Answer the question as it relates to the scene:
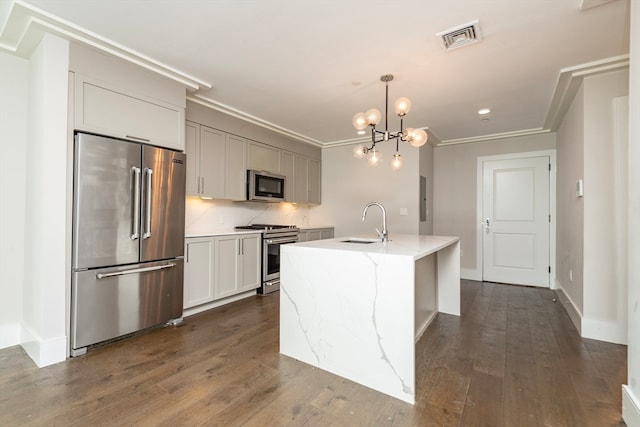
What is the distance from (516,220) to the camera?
4.82m

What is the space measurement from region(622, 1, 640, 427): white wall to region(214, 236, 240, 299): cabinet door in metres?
3.39

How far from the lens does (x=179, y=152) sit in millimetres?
2986

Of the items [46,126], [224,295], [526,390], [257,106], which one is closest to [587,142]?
[526,390]

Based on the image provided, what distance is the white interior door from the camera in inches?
183

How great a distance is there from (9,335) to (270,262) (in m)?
2.59

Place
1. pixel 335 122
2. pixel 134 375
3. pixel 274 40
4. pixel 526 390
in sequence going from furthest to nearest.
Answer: pixel 335 122 < pixel 274 40 < pixel 134 375 < pixel 526 390

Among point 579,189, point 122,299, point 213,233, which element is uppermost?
point 579,189

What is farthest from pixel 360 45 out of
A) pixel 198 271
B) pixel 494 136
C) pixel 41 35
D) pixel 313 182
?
pixel 494 136

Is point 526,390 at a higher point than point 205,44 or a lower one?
lower

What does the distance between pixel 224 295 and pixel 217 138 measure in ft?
6.28

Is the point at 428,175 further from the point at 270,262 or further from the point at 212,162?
Result: the point at 212,162

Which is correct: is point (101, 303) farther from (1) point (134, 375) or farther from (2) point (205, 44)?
(2) point (205, 44)

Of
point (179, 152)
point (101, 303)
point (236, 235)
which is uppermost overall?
point (179, 152)

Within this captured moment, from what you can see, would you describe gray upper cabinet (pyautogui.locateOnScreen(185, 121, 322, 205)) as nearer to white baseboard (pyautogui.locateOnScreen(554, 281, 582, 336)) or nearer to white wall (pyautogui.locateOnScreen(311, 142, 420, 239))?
white wall (pyautogui.locateOnScreen(311, 142, 420, 239))
